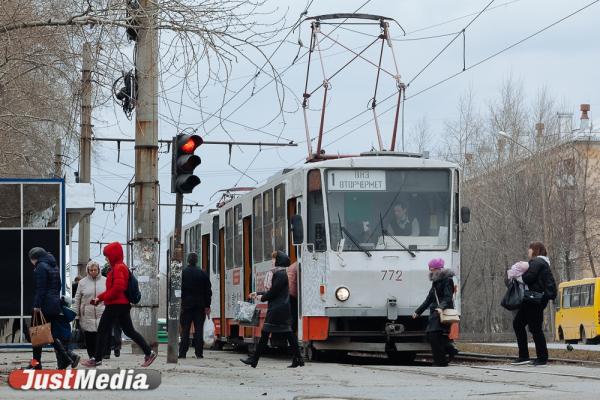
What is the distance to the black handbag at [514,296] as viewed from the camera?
19234 mm

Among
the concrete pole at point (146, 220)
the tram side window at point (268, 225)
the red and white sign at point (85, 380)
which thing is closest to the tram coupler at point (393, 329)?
the tram side window at point (268, 225)

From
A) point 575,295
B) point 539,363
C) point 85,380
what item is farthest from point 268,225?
point 575,295

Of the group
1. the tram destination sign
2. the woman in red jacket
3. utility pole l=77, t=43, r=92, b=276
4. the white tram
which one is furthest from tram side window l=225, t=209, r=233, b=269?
the woman in red jacket

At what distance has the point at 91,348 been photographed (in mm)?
21906

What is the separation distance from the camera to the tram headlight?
21.2m

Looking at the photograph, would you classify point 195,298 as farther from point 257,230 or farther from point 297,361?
point 297,361

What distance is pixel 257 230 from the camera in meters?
25.1

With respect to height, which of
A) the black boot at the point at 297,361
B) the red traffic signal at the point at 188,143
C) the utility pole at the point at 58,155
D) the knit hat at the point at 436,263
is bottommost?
the black boot at the point at 297,361

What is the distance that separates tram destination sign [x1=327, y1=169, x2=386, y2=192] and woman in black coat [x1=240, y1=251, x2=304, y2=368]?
2.53 meters

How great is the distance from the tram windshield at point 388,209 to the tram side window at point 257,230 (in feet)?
10.8

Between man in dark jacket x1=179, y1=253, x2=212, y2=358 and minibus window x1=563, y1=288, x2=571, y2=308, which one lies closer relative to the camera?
man in dark jacket x1=179, y1=253, x2=212, y2=358

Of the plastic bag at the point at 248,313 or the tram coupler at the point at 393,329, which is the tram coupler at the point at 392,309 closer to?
the tram coupler at the point at 393,329

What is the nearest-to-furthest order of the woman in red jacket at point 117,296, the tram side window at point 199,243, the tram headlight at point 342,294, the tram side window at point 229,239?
the woman in red jacket at point 117,296
the tram headlight at point 342,294
the tram side window at point 229,239
the tram side window at point 199,243

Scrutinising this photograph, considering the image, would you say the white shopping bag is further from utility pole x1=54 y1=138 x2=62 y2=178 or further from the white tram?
utility pole x1=54 y1=138 x2=62 y2=178
